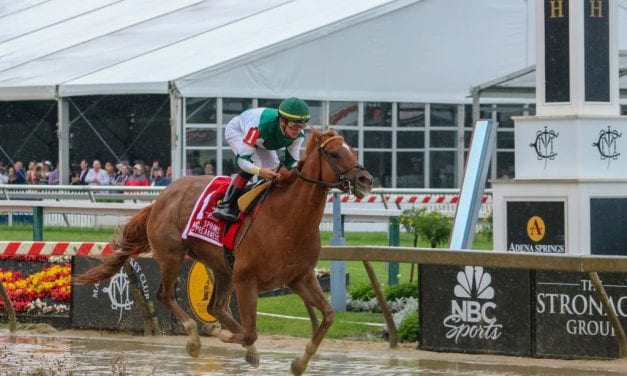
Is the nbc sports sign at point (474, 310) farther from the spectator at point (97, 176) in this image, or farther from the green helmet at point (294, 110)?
the spectator at point (97, 176)

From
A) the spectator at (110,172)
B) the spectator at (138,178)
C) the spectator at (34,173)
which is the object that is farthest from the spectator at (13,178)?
the spectator at (138,178)

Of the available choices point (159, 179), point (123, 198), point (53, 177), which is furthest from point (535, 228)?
point (53, 177)

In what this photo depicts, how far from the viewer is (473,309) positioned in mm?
12383

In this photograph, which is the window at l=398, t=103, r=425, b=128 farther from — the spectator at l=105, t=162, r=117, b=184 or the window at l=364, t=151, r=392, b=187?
the spectator at l=105, t=162, r=117, b=184

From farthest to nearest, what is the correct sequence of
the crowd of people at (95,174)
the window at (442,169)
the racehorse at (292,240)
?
the window at (442,169)
the crowd of people at (95,174)
the racehorse at (292,240)

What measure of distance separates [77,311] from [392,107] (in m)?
15.8

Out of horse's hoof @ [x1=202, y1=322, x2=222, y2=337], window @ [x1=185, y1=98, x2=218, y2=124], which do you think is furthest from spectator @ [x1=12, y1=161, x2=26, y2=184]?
horse's hoof @ [x1=202, y1=322, x2=222, y2=337]

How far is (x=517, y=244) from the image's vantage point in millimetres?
15852

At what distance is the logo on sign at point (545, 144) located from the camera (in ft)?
51.2

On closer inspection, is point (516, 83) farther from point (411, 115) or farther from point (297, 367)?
point (297, 367)

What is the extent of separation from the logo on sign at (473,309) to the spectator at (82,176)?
59.2ft

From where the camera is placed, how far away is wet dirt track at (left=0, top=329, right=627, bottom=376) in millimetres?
11414

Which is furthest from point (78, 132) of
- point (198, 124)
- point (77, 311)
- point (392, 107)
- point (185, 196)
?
point (185, 196)

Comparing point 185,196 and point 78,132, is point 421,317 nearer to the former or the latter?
point 185,196
